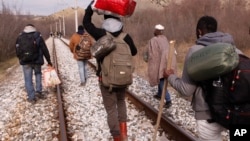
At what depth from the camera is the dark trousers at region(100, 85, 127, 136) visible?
14.8ft

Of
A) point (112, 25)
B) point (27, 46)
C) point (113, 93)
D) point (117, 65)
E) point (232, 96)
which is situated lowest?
point (113, 93)

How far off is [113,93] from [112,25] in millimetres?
970

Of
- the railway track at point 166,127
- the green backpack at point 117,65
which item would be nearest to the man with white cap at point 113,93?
the green backpack at point 117,65

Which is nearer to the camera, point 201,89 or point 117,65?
point 201,89

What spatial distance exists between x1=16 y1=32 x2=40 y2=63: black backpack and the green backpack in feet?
14.3

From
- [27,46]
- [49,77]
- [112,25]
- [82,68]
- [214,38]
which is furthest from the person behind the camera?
[82,68]

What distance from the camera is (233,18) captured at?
68.7ft

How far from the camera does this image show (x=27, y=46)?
808 cm

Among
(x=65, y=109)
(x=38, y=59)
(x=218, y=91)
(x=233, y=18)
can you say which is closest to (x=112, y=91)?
(x=218, y=91)

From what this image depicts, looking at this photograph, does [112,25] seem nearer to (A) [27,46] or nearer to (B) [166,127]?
(B) [166,127]

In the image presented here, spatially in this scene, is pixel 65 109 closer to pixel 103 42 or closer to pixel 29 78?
pixel 29 78

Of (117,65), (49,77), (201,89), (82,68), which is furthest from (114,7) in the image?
(82,68)

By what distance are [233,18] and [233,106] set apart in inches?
764

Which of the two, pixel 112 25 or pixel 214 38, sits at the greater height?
pixel 112 25
